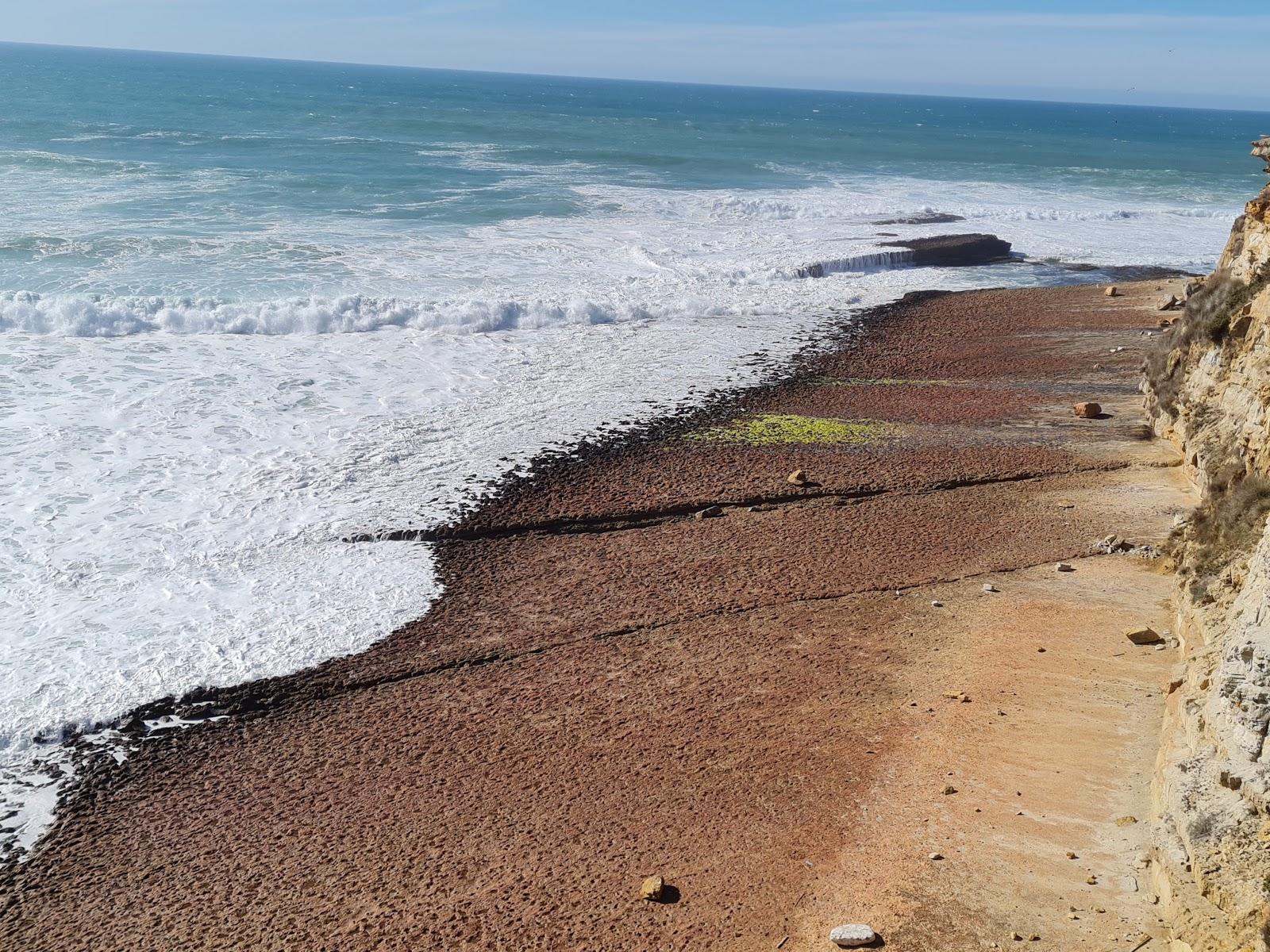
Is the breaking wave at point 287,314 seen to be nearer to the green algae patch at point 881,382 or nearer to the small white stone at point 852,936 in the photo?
the green algae patch at point 881,382

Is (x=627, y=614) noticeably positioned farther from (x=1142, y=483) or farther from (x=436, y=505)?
(x=1142, y=483)

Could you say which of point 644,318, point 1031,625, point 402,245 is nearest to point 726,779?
point 1031,625

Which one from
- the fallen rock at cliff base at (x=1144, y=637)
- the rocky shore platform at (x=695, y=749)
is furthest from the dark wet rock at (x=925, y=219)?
the fallen rock at cliff base at (x=1144, y=637)

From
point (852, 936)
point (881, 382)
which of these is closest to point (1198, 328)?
point (881, 382)

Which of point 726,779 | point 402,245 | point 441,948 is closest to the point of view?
point 441,948

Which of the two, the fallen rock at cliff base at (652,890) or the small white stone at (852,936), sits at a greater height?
the small white stone at (852,936)

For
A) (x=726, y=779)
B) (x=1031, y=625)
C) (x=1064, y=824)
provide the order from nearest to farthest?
(x=1064, y=824) < (x=726, y=779) < (x=1031, y=625)

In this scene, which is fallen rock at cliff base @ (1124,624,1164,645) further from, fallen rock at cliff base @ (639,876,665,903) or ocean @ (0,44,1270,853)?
ocean @ (0,44,1270,853)

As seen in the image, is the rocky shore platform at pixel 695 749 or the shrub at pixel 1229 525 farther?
the shrub at pixel 1229 525
